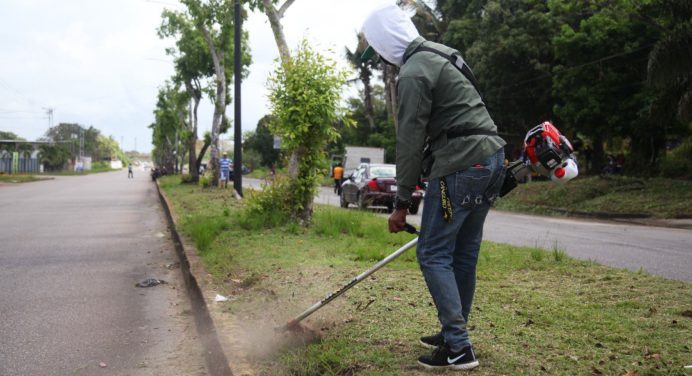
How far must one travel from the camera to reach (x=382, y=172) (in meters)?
17.9

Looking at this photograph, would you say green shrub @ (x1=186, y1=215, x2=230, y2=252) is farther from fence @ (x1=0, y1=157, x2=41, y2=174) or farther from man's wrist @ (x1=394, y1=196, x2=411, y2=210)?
fence @ (x1=0, y1=157, x2=41, y2=174)

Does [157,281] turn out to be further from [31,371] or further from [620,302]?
[620,302]

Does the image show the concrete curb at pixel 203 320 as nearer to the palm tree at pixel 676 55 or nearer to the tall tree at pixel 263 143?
the palm tree at pixel 676 55

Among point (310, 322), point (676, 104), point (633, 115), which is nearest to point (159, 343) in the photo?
point (310, 322)

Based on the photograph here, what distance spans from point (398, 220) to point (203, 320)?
2.44 m

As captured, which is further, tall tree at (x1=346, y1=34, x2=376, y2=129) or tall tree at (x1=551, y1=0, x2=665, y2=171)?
tall tree at (x1=346, y1=34, x2=376, y2=129)

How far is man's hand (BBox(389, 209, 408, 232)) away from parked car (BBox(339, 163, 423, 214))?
40.4 feet

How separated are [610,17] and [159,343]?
22807mm

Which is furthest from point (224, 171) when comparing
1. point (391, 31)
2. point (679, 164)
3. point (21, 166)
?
point (21, 166)

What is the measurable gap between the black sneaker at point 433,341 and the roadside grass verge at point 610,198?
53.7 feet

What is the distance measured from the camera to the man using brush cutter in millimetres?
3172

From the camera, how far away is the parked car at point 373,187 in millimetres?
16984

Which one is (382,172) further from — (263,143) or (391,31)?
(263,143)

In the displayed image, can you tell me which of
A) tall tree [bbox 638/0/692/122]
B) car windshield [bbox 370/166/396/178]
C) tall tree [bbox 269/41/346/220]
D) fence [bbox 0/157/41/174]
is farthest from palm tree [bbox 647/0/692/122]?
fence [bbox 0/157/41/174]
